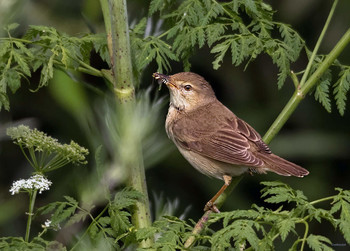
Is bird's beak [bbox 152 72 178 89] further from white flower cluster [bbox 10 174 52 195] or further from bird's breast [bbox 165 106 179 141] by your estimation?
white flower cluster [bbox 10 174 52 195]

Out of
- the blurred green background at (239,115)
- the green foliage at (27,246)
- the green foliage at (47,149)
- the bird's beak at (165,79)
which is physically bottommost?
the blurred green background at (239,115)

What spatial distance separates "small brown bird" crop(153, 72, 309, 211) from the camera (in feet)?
13.2

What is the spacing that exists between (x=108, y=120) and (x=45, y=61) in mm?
476

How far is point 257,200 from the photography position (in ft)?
17.7

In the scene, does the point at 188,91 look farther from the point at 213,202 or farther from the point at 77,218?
the point at 77,218

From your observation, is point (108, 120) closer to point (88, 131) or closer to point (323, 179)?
point (88, 131)

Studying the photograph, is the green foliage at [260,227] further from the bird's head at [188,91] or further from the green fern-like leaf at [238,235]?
the bird's head at [188,91]

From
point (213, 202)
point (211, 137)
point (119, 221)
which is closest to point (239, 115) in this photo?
point (211, 137)

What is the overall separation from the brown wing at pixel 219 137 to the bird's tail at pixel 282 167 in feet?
0.14

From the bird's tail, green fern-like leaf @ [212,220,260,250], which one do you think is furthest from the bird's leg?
green fern-like leaf @ [212,220,260,250]

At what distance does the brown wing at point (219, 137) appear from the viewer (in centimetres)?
410

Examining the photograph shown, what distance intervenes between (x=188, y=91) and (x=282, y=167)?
94cm

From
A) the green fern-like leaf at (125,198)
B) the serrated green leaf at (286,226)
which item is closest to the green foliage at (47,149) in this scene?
the green fern-like leaf at (125,198)

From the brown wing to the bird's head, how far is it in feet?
0.31
